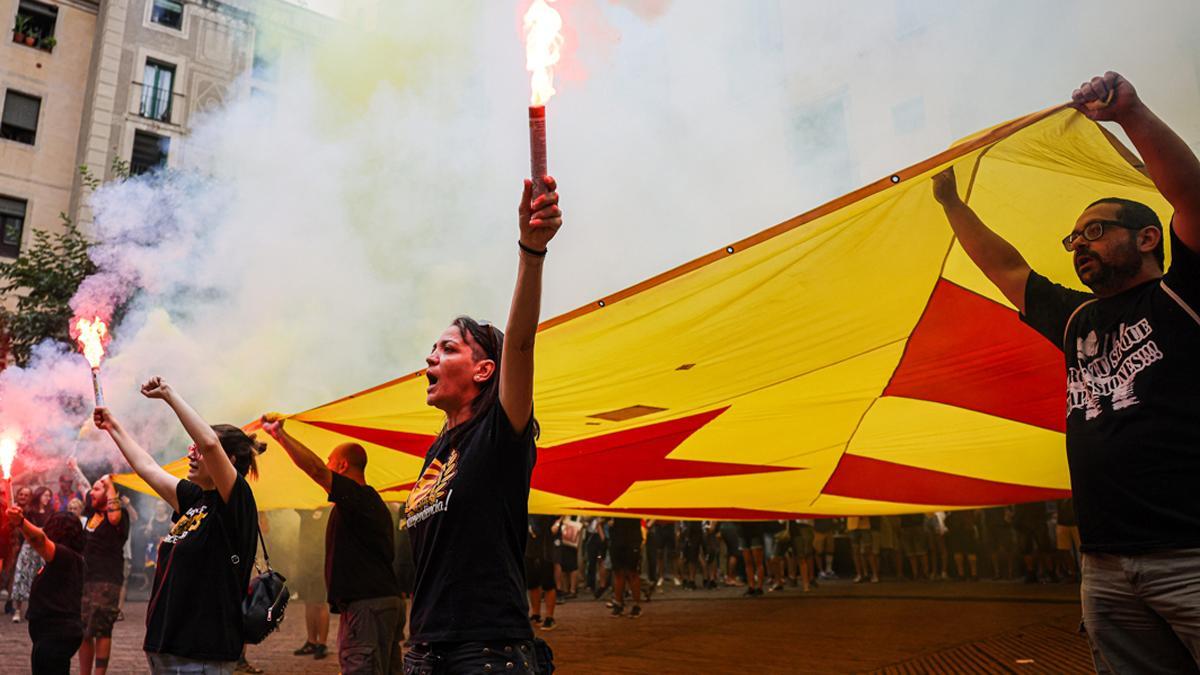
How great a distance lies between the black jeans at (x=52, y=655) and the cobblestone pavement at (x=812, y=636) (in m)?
1.83

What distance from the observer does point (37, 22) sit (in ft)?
56.5

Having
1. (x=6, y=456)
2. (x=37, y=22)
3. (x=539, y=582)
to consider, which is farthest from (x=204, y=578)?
(x=37, y=22)

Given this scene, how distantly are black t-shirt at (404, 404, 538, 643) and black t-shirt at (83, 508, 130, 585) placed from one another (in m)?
4.31

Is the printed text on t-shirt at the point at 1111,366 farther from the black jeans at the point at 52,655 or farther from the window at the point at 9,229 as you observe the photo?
the window at the point at 9,229

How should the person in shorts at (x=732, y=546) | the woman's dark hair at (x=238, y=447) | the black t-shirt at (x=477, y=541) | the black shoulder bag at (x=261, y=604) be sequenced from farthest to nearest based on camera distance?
the person in shorts at (x=732, y=546), the woman's dark hair at (x=238, y=447), the black shoulder bag at (x=261, y=604), the black t-shirt at (x=477, y=541)

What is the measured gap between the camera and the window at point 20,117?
16266 millimetres

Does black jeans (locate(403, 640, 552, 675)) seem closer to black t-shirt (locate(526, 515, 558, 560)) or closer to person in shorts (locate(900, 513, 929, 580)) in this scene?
black t-shirt (locate(526, 515, 558, 560))

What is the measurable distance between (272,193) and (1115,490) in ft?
25.5

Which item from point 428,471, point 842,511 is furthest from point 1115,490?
point 842,511

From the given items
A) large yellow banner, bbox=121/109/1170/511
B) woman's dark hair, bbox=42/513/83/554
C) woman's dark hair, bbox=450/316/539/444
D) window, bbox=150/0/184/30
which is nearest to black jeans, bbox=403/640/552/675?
woman's dark hair, bbox=450/316/539/444

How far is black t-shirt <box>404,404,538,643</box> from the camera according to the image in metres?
1.49

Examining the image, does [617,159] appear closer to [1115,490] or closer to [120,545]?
[120,545]

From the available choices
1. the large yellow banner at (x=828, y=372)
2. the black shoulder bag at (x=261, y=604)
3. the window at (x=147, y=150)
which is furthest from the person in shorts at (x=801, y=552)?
the window at (x=147, y=150)

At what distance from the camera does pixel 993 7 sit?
318 inches
